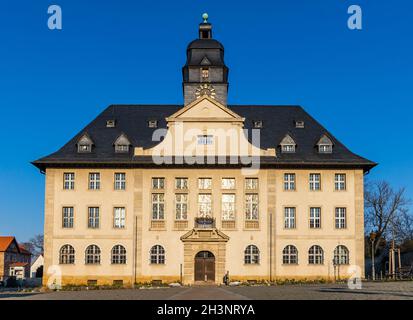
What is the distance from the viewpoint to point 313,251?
4822cm

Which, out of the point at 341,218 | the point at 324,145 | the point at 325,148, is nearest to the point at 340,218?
the point at 341,218

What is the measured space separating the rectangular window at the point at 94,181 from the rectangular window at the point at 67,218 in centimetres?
223

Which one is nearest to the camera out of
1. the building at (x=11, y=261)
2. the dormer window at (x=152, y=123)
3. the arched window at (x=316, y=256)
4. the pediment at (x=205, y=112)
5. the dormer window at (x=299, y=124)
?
the arched window at (x=316, y=256)

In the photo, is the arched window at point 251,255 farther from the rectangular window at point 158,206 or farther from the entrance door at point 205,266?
the rectangular window at point 158,206

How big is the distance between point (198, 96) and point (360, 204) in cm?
1536

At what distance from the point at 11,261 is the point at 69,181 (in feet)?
198

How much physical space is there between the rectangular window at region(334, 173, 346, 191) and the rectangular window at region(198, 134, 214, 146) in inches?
383

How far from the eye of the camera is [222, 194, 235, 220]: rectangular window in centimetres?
4809

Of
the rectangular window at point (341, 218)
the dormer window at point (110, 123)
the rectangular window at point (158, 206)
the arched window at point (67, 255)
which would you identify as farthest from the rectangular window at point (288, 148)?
the arched window at point (67, 255)

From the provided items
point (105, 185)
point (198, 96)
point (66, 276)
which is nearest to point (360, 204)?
point (198, 96)

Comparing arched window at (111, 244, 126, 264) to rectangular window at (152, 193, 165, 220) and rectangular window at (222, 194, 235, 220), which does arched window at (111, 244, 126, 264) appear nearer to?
rectangular window at (152, 193, 165, 220)

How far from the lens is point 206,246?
156 ft

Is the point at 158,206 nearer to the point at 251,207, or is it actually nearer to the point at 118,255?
the point at 118,255

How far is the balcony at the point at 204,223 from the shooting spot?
4778cm
